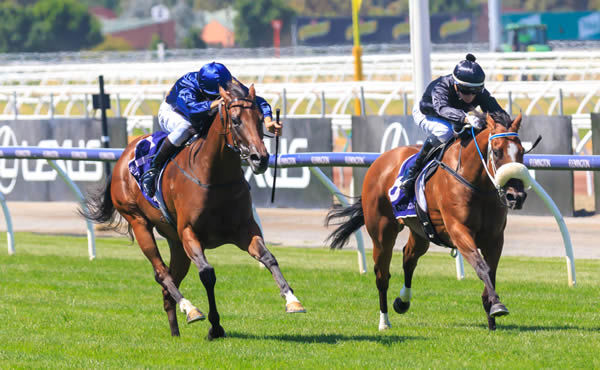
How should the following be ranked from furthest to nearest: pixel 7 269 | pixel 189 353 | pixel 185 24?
pixel 185 24
pixel 7 269
pixel 189 353

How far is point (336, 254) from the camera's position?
12.7 m

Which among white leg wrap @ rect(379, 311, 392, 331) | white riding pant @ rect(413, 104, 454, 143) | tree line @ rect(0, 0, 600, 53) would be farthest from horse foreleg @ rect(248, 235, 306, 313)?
tree line @ rect(0, 0, 600, 53)

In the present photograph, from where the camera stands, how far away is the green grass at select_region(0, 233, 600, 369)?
6.65 metres

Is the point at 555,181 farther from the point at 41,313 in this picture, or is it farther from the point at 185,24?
the point at 185,24

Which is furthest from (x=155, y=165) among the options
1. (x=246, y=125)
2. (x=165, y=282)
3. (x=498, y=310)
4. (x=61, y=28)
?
(x=61, y=28)

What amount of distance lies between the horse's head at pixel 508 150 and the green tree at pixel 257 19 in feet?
261

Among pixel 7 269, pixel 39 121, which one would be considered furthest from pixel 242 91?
pixel 39 121

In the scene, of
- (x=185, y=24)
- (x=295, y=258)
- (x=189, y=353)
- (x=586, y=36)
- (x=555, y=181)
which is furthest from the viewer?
(x=185, y=24)

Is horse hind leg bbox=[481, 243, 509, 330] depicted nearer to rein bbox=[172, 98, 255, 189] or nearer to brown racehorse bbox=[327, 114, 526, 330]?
brown racehorse bbox=[327, 114, 526, 330]

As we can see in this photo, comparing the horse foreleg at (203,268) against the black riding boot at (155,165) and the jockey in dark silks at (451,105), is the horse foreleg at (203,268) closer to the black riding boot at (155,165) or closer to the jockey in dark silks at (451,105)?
the black riding boot at (155,165)

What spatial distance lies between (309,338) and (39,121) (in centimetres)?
1320

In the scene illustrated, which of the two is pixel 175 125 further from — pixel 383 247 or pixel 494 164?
pixel 494 164

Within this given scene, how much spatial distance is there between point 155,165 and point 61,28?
79.5m

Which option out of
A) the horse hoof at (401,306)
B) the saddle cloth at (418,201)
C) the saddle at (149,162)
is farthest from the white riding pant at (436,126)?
the saddle at (149,162)
